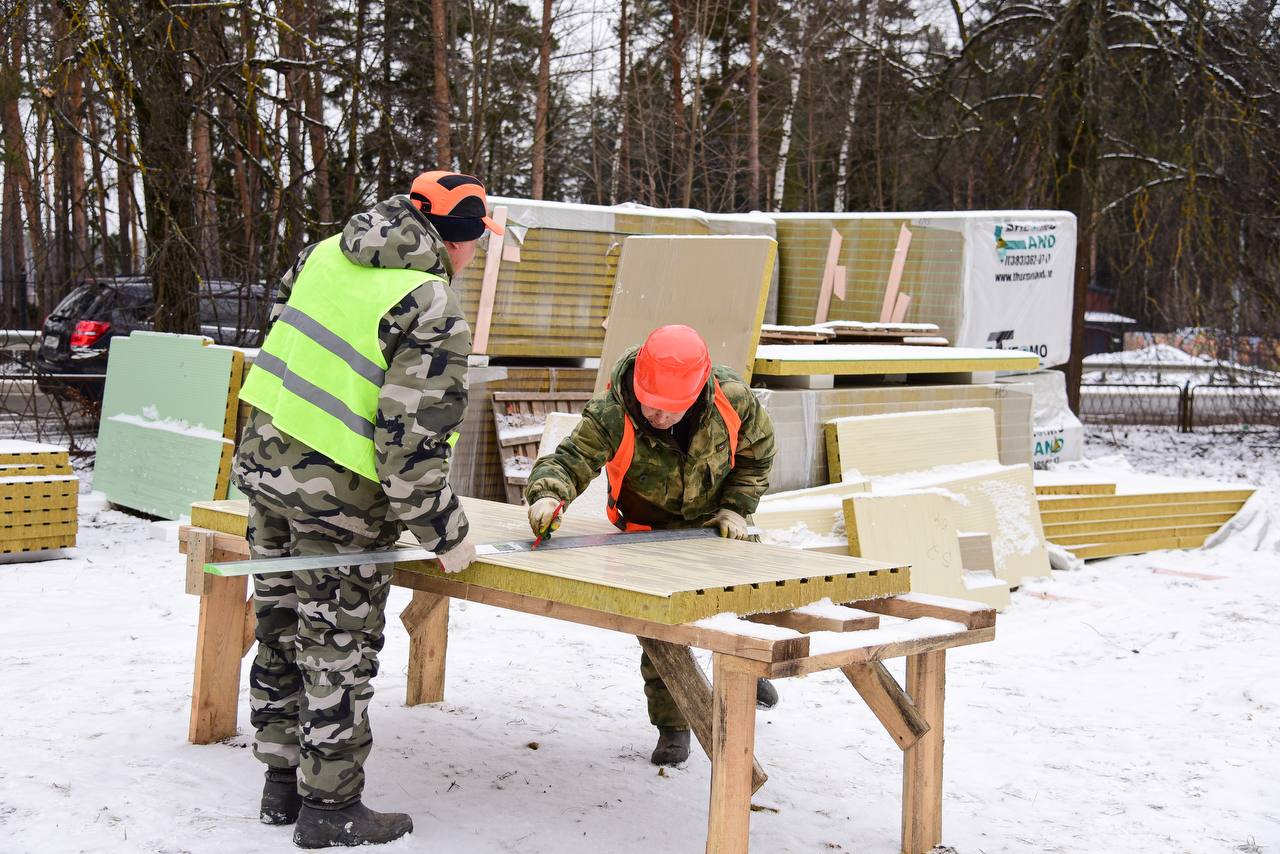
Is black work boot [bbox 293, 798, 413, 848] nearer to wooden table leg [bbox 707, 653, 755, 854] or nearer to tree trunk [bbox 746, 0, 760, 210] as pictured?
wooden table leg [bbox 707, 653, 755, 854]

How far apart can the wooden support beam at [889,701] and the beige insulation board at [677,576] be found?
22 cm

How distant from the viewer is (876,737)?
16.3ft

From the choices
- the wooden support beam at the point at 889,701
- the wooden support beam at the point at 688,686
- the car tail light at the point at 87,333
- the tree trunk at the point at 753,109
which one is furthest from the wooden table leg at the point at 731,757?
the tree trunk at the point at 753,109

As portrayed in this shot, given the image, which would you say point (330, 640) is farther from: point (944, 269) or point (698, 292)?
point (944, 269)

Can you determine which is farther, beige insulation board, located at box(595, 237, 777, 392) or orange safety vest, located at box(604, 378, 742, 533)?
beige insulation board, located at box(595, 237, 777, 392)

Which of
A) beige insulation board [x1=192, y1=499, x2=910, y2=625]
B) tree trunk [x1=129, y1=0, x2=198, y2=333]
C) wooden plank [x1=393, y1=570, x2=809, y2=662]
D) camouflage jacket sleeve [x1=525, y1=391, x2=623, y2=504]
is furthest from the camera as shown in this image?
tree trunk [x1=129, y1=0, x2=198, y2=333]

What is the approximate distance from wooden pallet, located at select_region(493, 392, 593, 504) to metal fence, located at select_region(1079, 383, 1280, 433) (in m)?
9.98

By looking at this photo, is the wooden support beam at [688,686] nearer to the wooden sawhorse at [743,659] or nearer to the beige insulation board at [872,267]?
the wooden sawhorse at [743,659]

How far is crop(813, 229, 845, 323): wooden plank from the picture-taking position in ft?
35.9

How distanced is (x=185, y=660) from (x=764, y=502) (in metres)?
3.14

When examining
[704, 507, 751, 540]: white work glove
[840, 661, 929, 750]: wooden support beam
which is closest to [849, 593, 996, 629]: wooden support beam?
[840, 661, 929, 750]: wooden support beam

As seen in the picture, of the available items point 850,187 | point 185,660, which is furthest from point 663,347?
point 850,187

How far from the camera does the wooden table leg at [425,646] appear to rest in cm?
507

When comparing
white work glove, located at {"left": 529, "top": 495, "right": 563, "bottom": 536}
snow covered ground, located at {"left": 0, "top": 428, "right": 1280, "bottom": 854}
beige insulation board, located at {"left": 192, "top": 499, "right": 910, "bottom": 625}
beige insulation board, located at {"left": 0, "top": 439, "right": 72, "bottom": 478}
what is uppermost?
white work glove, located at {"left": 529, "top": 495, "right": 563, "bottom": 536}
